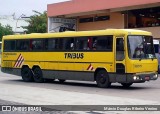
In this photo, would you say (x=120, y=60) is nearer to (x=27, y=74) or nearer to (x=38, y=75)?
(x=38, y=75)

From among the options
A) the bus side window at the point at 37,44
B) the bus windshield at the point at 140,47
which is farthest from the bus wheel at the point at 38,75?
the bus windshield at the point at 140,47

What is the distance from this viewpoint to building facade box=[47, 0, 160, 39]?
38.1 metres

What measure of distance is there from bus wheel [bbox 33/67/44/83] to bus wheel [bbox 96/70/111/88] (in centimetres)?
422

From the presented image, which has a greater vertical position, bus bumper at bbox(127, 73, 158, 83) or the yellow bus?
the yellow bus

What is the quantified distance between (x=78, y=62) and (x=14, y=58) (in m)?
5.27

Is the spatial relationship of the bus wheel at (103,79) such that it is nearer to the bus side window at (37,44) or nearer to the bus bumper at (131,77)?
the bus bumper at (131,77)

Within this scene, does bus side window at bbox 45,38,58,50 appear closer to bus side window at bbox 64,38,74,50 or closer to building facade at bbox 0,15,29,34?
bus side window at bbox 64,38,74,50

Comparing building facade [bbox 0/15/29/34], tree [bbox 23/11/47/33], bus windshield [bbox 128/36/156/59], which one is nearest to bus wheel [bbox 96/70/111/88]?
bus windshield [bbox 128/36/156/59]

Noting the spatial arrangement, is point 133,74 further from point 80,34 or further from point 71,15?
point 71,15

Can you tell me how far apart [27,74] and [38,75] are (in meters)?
0.91

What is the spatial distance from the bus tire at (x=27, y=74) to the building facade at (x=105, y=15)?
15714 millimetres

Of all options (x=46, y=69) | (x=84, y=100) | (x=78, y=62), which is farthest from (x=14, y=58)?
(x=84, y=100)

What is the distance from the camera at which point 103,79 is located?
1900 cm

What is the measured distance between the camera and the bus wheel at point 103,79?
18.8 metres
